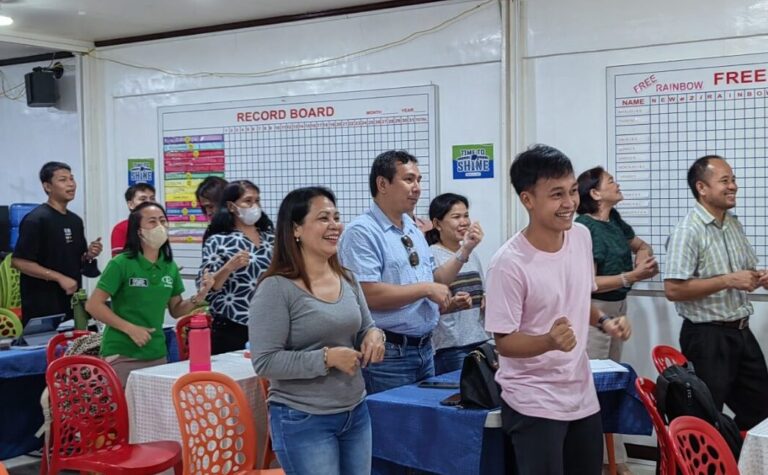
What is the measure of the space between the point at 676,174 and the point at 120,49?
4.13 m

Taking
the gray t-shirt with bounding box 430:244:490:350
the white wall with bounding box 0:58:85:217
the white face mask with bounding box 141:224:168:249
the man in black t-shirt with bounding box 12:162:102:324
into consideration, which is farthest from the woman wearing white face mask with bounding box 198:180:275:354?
the white wall with bounding box 0:58:85:217

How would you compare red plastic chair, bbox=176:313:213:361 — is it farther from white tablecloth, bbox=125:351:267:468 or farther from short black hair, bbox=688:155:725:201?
short black hair, bbox=688:155:725:201

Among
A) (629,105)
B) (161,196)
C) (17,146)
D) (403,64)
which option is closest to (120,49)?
(161,196)

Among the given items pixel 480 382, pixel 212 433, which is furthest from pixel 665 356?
pixel 212 433

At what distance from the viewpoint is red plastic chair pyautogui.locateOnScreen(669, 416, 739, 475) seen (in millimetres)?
2725

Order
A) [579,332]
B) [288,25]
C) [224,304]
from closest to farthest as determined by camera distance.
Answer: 1. [579,332]
2. [224,304]
3. [288,25]

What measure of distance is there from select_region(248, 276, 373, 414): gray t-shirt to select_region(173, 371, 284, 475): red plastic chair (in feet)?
1.97

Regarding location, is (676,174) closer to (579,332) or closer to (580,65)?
(580,65)

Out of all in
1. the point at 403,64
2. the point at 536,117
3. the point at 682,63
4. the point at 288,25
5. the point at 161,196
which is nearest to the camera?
the point at 682,63

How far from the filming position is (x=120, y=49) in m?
6.89

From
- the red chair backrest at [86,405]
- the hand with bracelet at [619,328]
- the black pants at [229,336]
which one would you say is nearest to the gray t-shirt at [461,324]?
the black pants at [229,336]

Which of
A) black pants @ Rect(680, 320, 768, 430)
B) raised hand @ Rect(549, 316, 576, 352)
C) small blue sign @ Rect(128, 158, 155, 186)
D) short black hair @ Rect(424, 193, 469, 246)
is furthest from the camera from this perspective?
small blue sign @ Rect(128, 158, 155, 186)

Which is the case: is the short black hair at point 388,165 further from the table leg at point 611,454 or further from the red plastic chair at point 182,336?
the red plastic chair at point 182,336

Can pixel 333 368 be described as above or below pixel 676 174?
below
